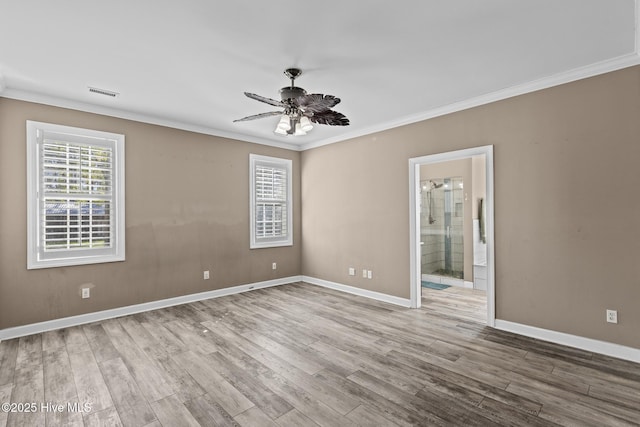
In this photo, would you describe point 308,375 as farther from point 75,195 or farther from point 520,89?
point 520,89

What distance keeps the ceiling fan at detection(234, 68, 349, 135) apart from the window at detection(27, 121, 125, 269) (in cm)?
245

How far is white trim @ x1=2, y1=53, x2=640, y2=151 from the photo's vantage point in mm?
2939

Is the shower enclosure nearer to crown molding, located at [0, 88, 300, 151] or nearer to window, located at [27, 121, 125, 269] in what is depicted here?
crown molding, located at [0, 88, 300, 151]

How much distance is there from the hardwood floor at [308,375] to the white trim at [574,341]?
0.36 ft

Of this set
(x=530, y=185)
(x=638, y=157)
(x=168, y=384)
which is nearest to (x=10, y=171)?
(x=168, y=384)

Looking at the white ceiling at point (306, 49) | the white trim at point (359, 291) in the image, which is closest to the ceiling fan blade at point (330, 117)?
the white ceiling at point (306, 49)

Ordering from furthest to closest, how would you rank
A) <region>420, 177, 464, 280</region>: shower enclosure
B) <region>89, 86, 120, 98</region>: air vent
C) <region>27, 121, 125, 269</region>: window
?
<region>420, 177, 464, 280</region>: shower enclosure, <region>27, 121, 125, 269</region>: window, <region>89, 86, 120, 98</region>: air vent

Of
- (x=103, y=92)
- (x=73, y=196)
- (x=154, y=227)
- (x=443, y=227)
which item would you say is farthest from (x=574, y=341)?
(x=73, y=196)

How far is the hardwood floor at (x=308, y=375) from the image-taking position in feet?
6.93

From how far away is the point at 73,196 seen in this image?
3820mm

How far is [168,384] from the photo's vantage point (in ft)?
8.21

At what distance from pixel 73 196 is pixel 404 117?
4.49 meters

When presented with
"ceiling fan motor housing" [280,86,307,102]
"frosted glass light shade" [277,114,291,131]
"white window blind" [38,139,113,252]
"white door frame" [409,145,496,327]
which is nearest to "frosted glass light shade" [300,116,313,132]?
"frosted glass light shade" [277,114,291,131]

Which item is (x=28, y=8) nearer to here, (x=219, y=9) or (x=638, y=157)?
(x=219, y=9)
